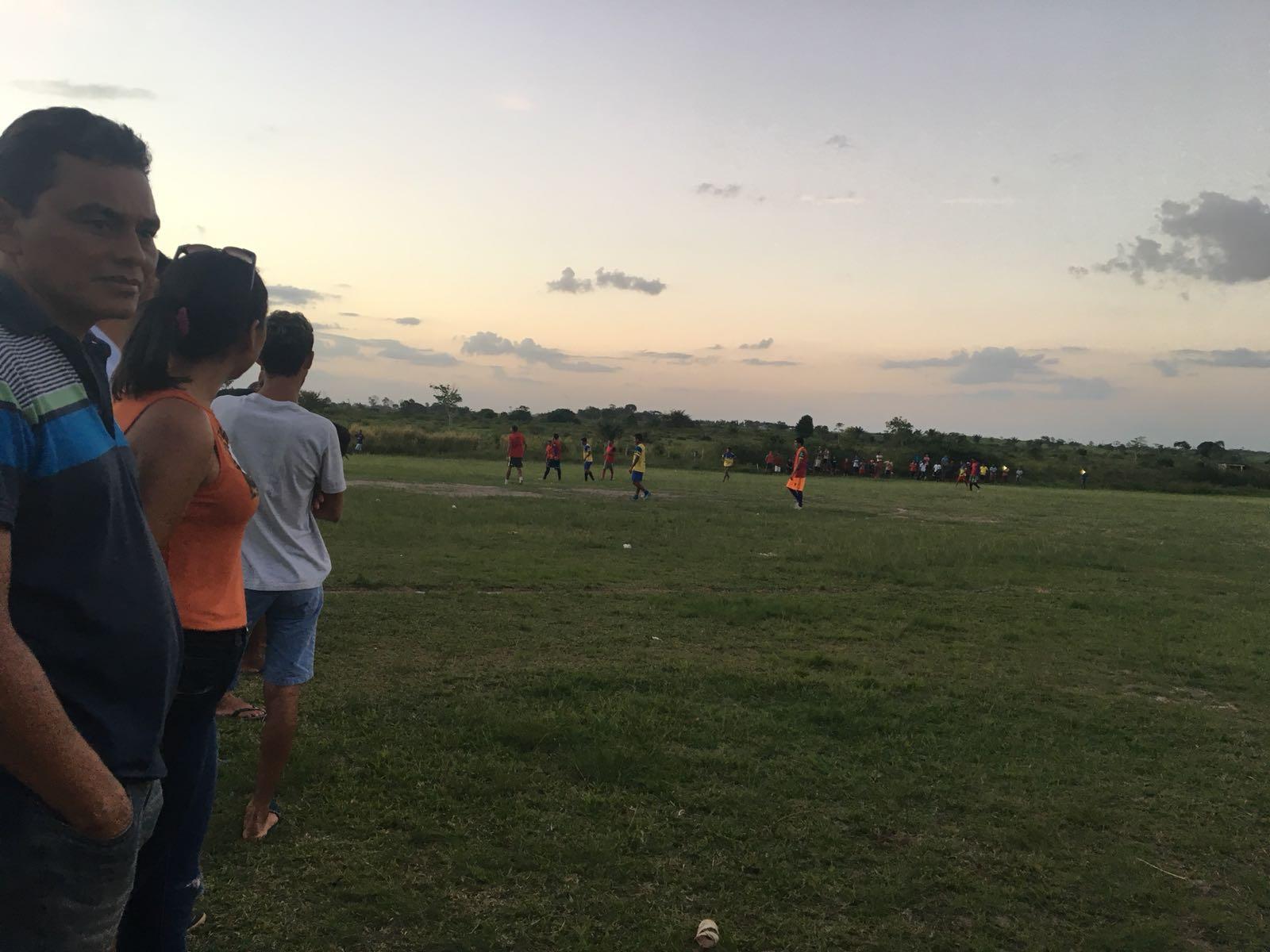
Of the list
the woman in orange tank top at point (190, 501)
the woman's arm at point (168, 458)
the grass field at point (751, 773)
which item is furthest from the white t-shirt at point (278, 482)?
the woman's arm at point (168, 458)

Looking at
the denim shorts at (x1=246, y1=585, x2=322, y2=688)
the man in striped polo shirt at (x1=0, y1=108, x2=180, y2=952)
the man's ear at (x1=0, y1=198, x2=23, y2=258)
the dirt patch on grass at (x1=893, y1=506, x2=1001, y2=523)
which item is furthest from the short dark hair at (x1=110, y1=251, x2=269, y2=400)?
the dirt patch on grass at (x1=893, y1=506, x2=1001, y2=523)

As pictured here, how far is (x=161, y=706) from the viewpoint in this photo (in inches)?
58.5

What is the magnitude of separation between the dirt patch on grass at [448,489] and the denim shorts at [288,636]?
1621cm

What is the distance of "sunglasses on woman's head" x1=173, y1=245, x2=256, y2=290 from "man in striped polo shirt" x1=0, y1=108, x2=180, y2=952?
620mm

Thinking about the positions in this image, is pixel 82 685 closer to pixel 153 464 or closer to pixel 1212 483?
pixel 153 464

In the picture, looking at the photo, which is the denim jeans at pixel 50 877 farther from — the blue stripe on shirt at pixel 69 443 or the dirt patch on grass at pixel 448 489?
the dirt patch on grass at pixel 448 489

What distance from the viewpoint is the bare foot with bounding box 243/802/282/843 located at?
11.4ft

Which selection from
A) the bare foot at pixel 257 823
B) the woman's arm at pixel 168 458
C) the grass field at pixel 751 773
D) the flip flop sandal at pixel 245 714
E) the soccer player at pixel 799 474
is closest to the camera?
the woman's arm at pixel 168 458

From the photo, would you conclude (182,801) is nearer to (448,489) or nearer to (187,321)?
(187,321)

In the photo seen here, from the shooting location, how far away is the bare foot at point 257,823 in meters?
3.49

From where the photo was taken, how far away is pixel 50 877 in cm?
133

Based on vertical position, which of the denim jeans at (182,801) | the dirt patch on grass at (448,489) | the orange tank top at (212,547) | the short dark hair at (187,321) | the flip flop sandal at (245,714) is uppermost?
the short dark hair at (187,321)

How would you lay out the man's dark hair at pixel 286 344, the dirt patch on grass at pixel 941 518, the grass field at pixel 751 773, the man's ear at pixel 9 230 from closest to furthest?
the man's ear at pixel 9 230, the grass field at pixel 751 773, the man's dark hair at pixel 286 344, the dirt patch on grass at pixel 941 518

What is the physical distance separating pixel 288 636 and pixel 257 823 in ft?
2.77
